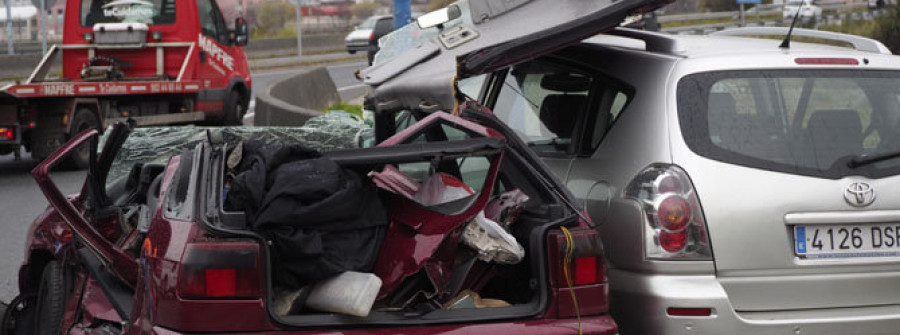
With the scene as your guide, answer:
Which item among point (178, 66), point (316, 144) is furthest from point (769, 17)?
point (316, 144)

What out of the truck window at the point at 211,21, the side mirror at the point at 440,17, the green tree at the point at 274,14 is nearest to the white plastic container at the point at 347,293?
the side mirror at the point at 440,17

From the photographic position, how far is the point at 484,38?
561 cm

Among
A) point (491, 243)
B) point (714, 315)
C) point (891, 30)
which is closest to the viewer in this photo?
point (491, 243)

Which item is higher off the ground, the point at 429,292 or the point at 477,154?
the point at 477,154

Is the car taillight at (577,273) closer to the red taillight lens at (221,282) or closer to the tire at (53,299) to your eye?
the red taillight lens at (221,282)

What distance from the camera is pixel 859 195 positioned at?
4.85m

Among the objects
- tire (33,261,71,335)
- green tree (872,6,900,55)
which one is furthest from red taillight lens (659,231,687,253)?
green tree (872,6,900,55)

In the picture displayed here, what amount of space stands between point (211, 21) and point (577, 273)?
53.9 ft

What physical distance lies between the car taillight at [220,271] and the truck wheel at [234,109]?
16694mm

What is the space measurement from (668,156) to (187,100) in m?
15.3

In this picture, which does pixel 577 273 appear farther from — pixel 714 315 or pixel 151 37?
pixel 151 37

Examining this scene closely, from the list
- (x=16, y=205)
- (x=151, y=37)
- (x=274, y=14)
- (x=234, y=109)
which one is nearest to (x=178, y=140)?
(x=16, y=205)

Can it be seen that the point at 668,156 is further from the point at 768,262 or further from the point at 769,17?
the point at 769,17

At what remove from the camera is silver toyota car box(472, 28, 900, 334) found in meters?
4.78
